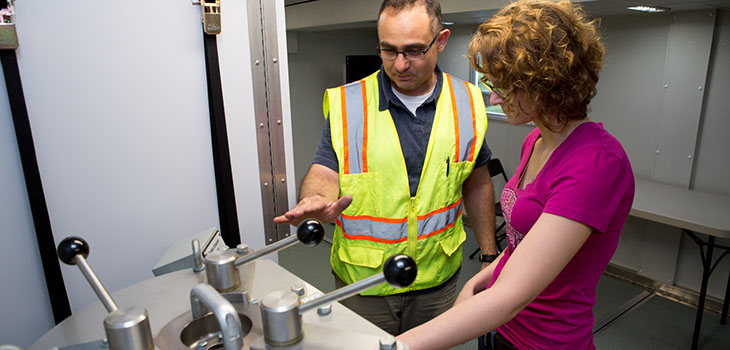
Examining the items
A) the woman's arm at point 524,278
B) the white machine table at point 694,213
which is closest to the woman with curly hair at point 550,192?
the woman's arm at point 524,278

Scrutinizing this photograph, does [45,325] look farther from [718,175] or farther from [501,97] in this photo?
[718,175]

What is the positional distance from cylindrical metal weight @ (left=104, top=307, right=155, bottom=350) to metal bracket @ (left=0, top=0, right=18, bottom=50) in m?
0.69

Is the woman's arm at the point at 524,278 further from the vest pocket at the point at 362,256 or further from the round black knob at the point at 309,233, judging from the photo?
the vest pocket at the point at 362,256

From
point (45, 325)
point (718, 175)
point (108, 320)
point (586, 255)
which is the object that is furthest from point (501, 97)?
point (718, 175)

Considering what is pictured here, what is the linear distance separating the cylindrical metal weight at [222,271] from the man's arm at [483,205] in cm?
95

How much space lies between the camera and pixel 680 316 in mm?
2834

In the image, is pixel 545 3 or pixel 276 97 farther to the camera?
pixel 276 97

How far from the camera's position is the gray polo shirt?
1.39 meters

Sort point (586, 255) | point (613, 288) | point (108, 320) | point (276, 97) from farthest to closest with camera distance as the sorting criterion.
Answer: point (613, 288), point (276, 97), point (586, 255), point (108, 320)

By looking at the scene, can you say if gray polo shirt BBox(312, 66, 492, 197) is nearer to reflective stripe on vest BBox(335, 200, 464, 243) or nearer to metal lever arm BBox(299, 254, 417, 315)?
reflective stripe on vest BBox(335, 200, 464, 243)

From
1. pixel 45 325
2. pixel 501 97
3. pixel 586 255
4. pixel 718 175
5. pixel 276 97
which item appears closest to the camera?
pixel 586 255

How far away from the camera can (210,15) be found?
1.17m

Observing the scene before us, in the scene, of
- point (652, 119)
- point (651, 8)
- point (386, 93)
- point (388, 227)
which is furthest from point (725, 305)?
point (386, 93)

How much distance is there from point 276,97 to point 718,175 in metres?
2.83
